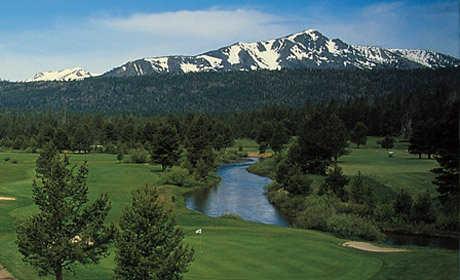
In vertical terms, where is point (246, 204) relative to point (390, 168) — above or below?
below

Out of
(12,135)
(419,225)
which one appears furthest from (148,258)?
(12,135)

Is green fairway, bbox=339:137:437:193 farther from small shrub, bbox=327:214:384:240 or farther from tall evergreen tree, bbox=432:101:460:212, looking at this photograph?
small shrub, bbox=327:214:384:240

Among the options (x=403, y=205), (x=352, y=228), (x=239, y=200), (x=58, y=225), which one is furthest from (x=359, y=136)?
(x=58, y=225)

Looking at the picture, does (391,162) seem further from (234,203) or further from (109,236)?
(109,236)

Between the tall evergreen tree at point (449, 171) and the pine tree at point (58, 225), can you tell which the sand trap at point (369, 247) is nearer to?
the tall evergreen tree at point (449, 171)

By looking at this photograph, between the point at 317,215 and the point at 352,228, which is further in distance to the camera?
the point at 317,215

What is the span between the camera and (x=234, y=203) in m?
76.4

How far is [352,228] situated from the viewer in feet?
177

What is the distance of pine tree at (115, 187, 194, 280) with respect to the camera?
2523cm

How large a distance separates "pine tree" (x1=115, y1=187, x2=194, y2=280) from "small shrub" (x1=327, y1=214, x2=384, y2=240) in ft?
100

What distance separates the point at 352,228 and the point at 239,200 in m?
26.4

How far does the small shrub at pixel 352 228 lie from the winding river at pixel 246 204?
2.26 metres

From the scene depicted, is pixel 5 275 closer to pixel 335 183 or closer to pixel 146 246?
pixel 146 246

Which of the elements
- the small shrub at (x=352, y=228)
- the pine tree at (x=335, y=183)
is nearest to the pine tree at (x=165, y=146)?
the pine tree at (x=335, y=183)
